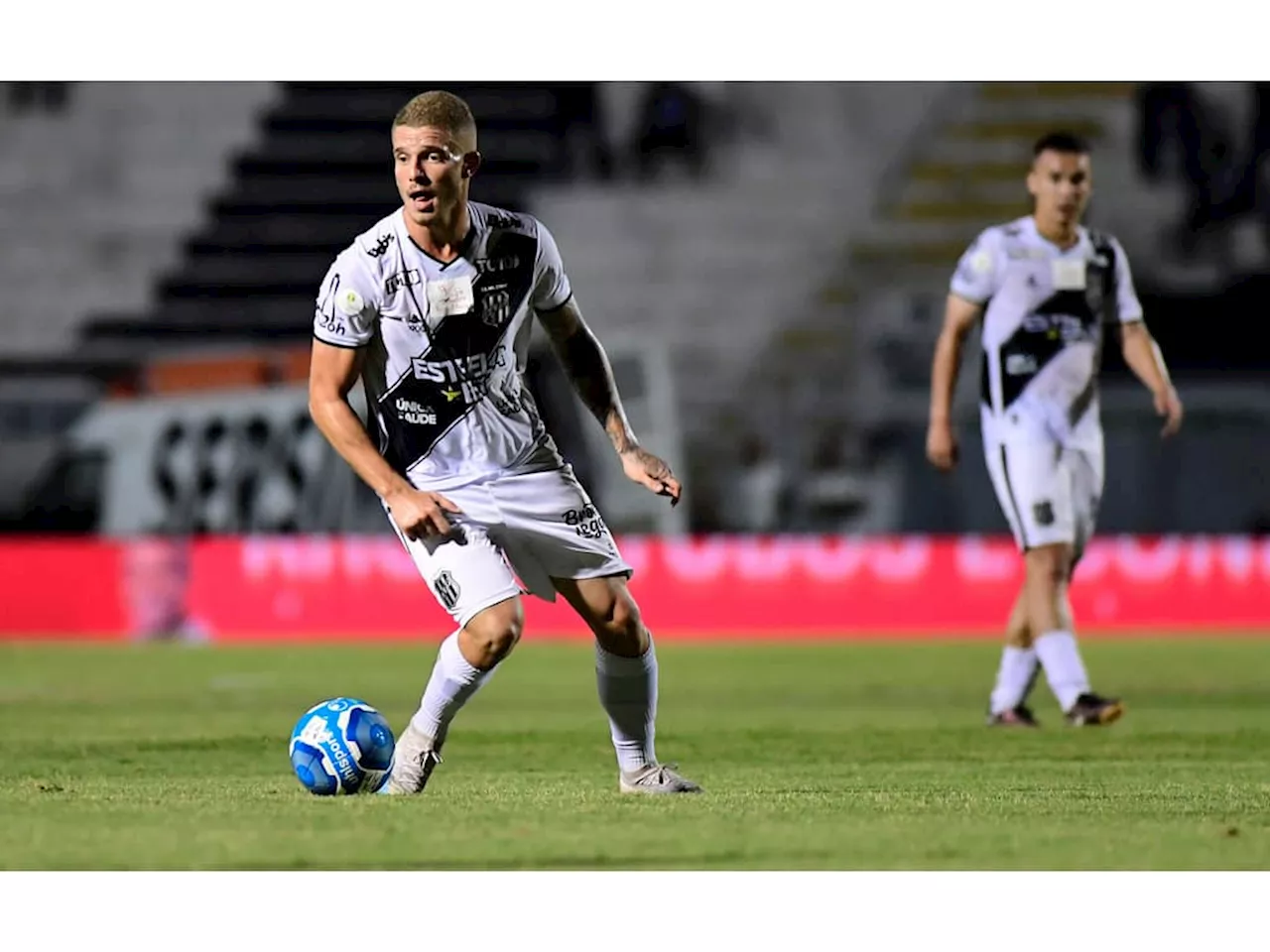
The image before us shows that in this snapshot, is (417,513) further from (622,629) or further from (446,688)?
(622,629)

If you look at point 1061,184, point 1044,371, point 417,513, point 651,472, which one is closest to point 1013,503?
point 1044,371

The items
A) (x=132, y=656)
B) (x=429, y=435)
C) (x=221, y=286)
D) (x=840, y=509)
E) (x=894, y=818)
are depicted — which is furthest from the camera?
(x=221, y=286)

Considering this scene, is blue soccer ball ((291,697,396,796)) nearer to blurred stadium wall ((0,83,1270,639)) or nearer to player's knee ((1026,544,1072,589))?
player's knee ((1026,544,1072,589))

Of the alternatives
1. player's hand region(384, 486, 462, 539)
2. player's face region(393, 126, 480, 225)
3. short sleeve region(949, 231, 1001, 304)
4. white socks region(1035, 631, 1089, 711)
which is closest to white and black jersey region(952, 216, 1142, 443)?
short sleeve region(949, 231, 1001, 304)

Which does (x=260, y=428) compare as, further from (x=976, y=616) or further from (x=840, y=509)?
(x=976, y=616)

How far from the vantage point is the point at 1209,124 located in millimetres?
25109

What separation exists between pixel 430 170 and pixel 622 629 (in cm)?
143

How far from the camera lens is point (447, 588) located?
21.3ft

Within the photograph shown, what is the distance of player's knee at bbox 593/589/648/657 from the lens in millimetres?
6637

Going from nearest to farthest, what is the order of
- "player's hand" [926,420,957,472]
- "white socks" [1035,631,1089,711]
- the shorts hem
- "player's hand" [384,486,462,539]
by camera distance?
"player's hand" [384,486,462,539], the shorts hem, "white socks" [1035,631,1089,711], "player's hand" [926,420,957,472]

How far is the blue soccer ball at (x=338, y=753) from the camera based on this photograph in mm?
6742

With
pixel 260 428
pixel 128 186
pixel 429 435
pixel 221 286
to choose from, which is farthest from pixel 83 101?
pixel 429 435

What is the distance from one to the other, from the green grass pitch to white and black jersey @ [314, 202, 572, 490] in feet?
3.35

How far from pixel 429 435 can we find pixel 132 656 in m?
10.5
